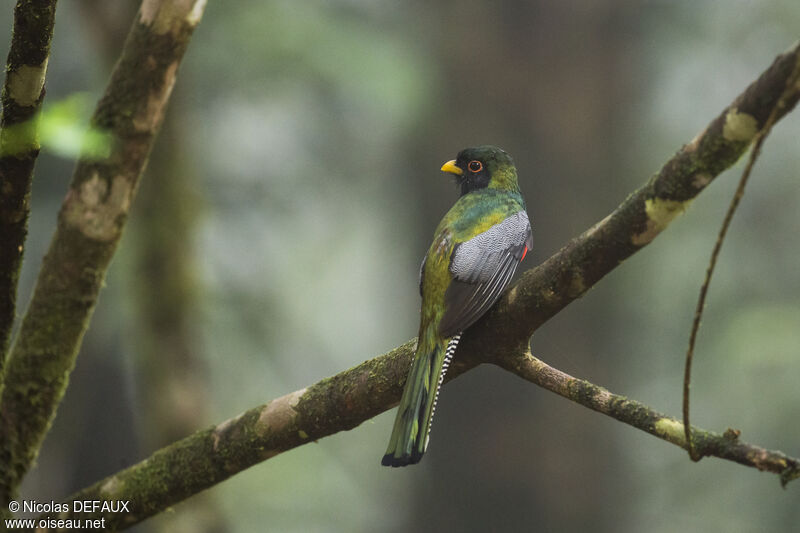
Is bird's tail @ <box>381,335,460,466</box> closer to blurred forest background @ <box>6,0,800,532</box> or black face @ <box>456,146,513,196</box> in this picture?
black face @ <box>456,146,513,196</box>

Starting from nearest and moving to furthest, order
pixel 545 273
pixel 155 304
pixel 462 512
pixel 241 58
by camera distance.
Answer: pixel 545 273
pixel 155 304
pixel 241 58
pixel 462 512

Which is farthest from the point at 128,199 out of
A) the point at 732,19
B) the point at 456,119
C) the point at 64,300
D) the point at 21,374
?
the point at 732,19

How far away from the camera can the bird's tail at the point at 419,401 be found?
282cm

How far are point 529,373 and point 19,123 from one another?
1701 mm

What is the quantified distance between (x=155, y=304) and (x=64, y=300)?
2.39 metres

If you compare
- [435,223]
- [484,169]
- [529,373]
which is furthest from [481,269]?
[435,223]

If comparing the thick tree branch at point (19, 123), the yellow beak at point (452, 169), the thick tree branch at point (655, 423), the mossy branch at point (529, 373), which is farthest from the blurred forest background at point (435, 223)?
the thick tree branch at point (655, 423)

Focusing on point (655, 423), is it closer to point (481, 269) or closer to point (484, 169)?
point (481, 269)

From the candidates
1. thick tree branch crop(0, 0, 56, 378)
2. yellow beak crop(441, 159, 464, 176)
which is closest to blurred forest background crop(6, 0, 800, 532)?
yellow beak crop(441, 159, 464, 176)

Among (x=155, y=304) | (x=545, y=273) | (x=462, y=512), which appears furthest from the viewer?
(x=462, y=512)

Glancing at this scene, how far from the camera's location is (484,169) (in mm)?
4531

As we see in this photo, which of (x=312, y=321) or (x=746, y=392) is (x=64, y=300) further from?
(x=312, y=321)

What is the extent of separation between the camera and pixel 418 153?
29.2 feet

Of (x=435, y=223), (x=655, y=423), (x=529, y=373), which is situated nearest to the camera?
(x=655, y=423)
